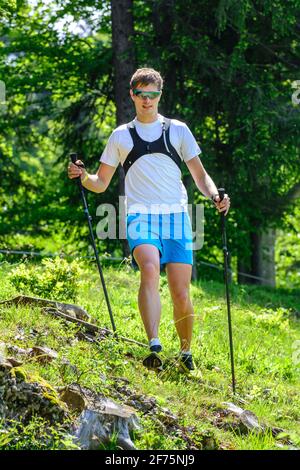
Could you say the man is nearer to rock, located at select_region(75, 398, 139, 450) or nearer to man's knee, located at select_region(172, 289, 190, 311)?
man's knee, located at select_region(172, 289, 190, 311)

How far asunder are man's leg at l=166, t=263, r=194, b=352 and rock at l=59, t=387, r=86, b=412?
1.98 m

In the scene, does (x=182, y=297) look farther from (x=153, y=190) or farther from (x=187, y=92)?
(x=187, y=92)

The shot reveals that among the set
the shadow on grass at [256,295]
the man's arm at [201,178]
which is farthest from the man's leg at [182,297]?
the shadow on grass at [256,295]

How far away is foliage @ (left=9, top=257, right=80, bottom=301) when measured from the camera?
366 inches

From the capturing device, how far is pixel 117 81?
17.1m

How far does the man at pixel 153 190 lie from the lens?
7.84 meters

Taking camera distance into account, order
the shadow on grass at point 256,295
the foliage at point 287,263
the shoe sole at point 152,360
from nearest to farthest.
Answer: the shoe sole at point 152,360
the shadow on grass at point 256,295
the foliage at point 287,263

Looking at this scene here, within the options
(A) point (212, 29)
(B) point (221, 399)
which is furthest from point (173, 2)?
(B) point (221, 399)

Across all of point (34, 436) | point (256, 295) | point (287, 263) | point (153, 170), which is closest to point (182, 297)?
point (153, 170)

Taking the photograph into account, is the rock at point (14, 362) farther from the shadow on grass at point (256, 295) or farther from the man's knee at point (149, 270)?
the shadow on grass at point (256, 295)

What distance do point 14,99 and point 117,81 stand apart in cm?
531

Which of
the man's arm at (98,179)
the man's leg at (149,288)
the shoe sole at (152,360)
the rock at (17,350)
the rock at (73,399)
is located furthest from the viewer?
the man's arm at (98,179)

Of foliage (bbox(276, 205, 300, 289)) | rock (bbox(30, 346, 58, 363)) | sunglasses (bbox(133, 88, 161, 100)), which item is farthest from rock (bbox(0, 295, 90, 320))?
foliage (bbox(276, 205, 300, 289))

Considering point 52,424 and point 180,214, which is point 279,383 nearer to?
point 180,214
